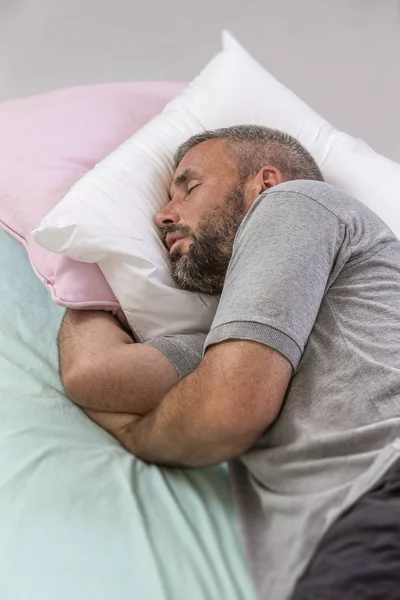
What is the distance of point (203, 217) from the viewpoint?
1104mm

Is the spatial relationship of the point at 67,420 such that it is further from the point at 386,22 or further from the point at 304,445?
the point at 386,22

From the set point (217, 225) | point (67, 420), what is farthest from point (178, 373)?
point (217, 225)

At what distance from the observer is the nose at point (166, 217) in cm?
113

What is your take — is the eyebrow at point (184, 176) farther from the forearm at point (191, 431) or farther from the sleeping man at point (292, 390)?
the forearm at point (191, 431)

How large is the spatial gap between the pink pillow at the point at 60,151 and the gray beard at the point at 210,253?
131 millimetres

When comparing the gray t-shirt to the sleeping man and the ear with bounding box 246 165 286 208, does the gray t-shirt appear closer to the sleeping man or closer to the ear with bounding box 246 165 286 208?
the sleeping man

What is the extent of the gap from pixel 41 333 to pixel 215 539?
497 millimetres

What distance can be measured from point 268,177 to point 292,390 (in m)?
0.44

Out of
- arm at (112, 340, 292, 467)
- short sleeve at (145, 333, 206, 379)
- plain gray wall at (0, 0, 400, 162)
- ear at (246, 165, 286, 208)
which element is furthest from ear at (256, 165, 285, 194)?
plain gray wall at (0, 0, 400, 162)

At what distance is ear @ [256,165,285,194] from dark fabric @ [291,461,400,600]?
0.57 m

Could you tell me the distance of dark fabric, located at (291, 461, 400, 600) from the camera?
59cm

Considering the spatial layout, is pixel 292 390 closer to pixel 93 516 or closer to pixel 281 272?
pixel 281 272

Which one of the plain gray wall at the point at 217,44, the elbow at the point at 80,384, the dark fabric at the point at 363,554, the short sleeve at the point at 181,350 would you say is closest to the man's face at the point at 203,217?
the short sleeve at the point at 181,350

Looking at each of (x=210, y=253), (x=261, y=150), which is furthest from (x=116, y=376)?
(x=261, y=150)
